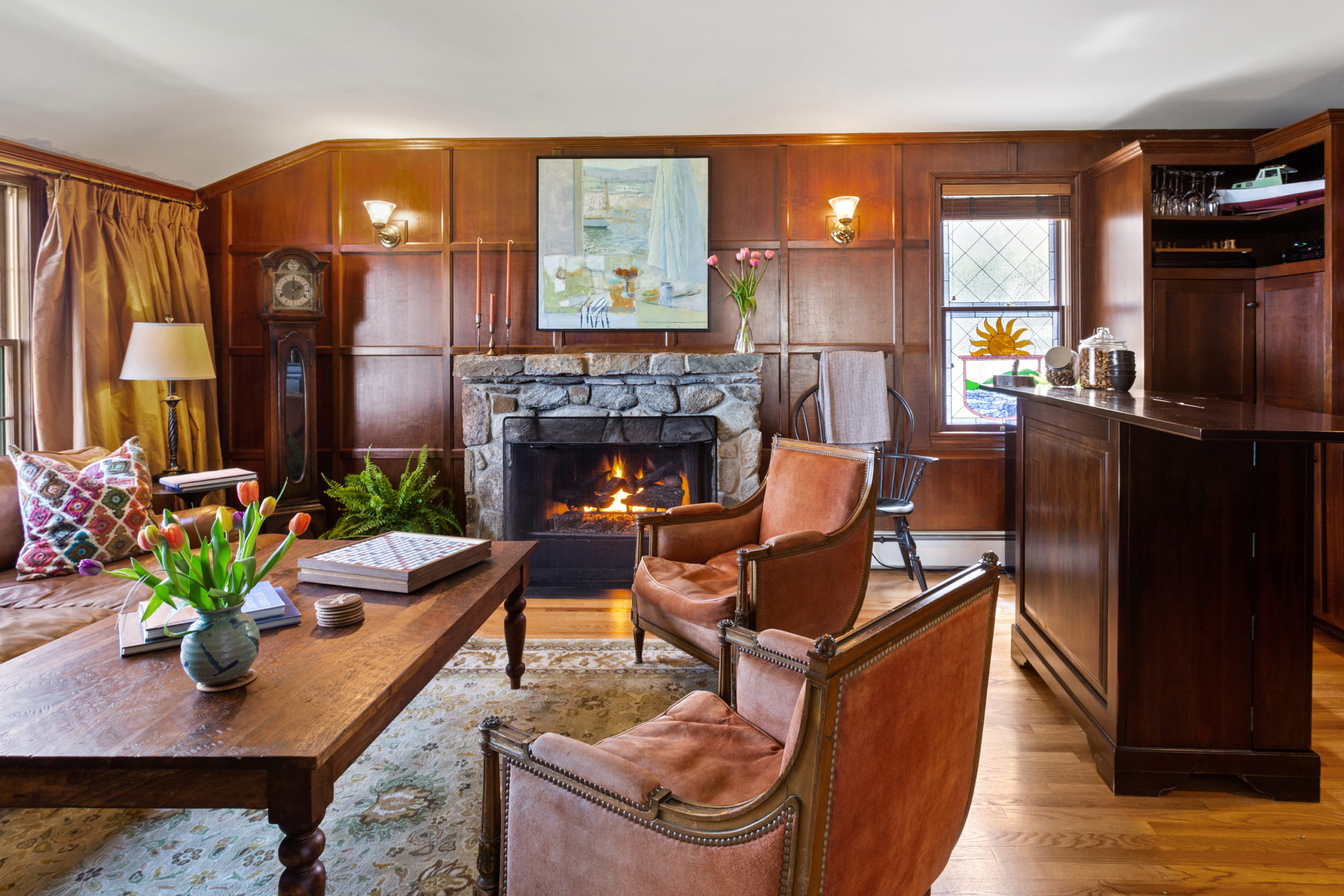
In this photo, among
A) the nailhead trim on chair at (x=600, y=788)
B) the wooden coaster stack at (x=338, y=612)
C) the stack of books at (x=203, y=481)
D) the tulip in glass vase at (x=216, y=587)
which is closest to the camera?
the nailhead trim on chair at (x=600, y=788)

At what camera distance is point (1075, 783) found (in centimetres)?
203

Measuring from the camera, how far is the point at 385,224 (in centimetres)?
415

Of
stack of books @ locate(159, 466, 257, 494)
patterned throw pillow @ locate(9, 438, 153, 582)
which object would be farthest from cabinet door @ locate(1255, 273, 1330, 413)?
patterned throw pillow @ locate(9, 438, 153, 582)

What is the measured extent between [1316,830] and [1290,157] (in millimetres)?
3546

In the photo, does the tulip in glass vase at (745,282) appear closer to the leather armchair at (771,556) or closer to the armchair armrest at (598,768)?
the leather armchair at (771,556)

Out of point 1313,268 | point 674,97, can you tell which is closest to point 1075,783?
point 1313,268

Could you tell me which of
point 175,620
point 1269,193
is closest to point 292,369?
point 175,620

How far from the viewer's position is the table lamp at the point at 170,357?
347 centimetres

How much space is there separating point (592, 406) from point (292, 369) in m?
1.62

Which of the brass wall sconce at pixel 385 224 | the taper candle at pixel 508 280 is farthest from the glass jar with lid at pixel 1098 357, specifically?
the brass wall sconce at pixel 385 224

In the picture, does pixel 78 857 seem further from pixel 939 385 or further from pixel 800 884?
pixel 939 385

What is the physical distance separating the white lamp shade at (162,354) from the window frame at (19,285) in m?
0.47

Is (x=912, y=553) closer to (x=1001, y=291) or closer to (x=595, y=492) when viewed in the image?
(x=1001, y=291)

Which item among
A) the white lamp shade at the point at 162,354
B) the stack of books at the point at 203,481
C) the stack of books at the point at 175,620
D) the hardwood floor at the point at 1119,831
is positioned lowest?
the hardwood floor at the point at 1119,831
